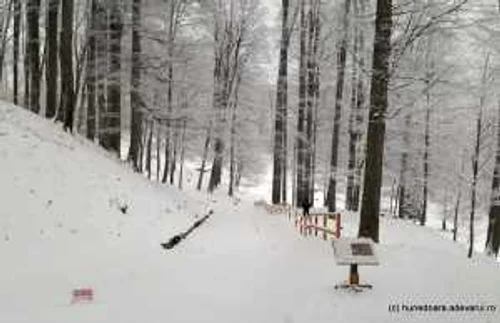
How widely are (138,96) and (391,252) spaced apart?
14649mm

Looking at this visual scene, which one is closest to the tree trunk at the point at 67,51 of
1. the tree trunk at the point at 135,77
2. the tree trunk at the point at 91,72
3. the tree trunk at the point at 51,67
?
the tree trunk at the point at 51,67

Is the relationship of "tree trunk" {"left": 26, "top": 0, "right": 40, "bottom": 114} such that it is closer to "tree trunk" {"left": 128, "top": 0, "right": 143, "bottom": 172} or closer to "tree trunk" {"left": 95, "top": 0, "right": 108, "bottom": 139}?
"tree trunk" {"left": 95, "top": 0, "right": 108, "bottom": 139}

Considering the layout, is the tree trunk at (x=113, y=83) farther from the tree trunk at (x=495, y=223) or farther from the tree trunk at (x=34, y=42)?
the tree trunk at (x=495, y=223)

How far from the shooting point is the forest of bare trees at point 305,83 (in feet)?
70.5

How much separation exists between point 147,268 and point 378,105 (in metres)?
6.66

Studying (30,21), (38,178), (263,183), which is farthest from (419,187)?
(263,183)

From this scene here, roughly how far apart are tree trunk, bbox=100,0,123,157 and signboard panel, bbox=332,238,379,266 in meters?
14.8

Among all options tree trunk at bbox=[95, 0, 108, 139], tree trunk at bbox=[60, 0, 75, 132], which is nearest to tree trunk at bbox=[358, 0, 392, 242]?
tree trunk at bbox=[60, 0, 75, 132]

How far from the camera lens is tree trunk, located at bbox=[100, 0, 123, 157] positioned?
76.9ft

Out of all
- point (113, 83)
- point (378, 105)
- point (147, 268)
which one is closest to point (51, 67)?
point (113, 83)

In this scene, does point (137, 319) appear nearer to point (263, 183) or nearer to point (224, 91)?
point (224, 91)

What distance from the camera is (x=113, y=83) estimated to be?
23.6 m

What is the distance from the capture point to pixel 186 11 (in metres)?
32.6

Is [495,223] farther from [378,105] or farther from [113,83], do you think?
[113,83]
